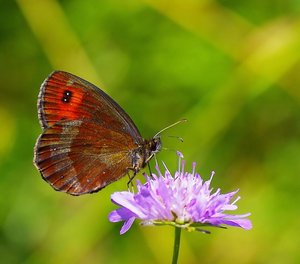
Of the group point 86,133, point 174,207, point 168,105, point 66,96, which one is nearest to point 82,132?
point 86,133

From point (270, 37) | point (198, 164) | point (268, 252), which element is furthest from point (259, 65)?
point (268, 252)

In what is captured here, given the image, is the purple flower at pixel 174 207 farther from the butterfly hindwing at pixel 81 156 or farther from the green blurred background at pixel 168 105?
the green blurred background at pixel 168 105

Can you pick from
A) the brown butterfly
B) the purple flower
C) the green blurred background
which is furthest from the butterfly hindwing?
the green blurred background

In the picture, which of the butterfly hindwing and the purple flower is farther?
the butterfly hindwing

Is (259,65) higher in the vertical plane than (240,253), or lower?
higher

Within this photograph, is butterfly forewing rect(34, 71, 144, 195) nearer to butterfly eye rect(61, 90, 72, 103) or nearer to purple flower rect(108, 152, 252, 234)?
butterfly eye rect(61, 90, 72, 103)

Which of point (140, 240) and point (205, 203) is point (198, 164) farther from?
point (205, 203)

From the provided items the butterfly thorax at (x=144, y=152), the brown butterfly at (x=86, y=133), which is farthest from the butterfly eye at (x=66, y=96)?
the butterfly thorax at (x=144, y=152)
